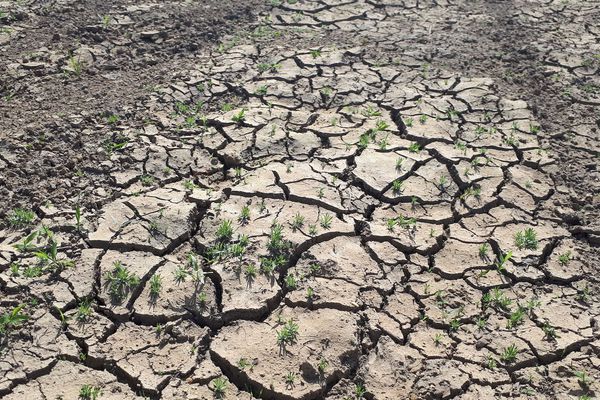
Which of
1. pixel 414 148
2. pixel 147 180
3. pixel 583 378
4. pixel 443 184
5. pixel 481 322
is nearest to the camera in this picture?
pixel 583 378

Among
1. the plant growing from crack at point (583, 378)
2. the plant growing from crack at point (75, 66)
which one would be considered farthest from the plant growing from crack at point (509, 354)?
the plant growing from crack at point (75, 66)

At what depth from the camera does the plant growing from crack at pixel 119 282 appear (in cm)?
347

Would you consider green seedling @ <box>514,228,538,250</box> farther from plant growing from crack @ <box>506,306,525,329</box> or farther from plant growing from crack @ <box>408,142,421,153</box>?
plant growing from crack @ <box>408,142,421,153</box>

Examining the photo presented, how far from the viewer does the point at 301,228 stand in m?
3.97

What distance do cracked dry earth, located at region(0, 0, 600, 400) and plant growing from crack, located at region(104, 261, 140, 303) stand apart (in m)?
0.01

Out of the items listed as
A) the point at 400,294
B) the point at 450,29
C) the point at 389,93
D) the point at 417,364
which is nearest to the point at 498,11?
the point at 450,29

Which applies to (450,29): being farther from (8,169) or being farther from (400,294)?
(8,169)

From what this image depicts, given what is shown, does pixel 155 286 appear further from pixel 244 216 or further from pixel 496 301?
pixel 496 301

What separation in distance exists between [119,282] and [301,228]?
3.69ft

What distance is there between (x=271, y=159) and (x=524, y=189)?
5.84 ft

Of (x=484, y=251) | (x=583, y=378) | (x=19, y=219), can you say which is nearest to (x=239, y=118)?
(x=19, y=219)

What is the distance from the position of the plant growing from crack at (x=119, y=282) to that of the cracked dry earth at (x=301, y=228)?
0.01 m

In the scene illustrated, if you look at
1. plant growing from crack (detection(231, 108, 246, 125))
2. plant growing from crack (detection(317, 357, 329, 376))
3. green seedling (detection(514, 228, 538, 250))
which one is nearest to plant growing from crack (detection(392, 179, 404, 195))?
green seedling (detection(514, 228, 538, 250))

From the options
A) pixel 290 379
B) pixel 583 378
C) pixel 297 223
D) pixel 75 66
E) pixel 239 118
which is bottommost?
pixel 583 378
